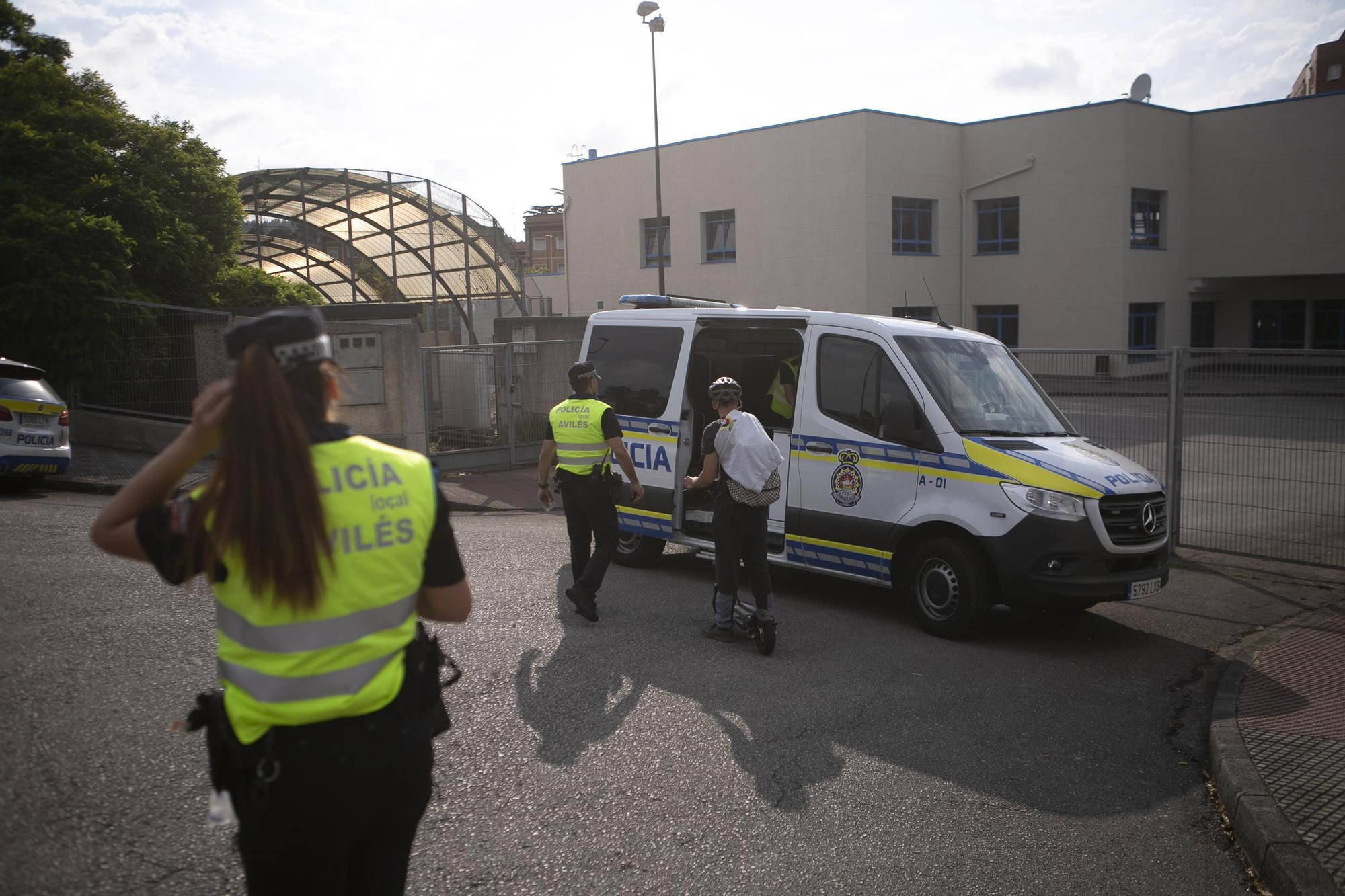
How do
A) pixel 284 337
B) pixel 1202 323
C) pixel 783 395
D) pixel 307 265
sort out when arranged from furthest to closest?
1. pixel 1202 323
2. pixel 307 265
3. pixel 783 395
4. pixel 284 337

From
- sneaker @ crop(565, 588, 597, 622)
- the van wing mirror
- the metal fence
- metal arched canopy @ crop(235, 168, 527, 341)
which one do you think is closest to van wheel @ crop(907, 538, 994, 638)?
the van wing mirror

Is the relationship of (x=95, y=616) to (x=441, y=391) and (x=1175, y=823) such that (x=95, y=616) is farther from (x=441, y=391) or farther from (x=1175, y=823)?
(x=441, y=391)

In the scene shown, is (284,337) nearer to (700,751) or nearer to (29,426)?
(700,751)

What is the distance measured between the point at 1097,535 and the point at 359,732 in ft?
18.6

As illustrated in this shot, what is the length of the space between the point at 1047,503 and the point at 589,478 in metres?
3.11

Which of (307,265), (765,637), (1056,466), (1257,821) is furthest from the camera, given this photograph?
(307,265)

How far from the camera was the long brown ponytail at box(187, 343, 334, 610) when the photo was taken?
6.64ft

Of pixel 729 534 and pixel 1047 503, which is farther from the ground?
pixel 1047 503

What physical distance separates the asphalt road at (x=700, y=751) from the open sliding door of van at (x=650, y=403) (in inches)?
42.8

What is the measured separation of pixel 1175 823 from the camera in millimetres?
4453

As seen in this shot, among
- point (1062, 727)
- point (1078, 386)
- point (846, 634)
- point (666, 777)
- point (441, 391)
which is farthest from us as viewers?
point (441, 391)

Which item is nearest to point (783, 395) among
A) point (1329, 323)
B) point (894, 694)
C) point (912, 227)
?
point (894, 694)

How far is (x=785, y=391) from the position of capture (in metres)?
8.47

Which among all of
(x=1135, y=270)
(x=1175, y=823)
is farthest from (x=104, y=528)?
(x=1135, y=270)
